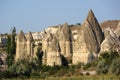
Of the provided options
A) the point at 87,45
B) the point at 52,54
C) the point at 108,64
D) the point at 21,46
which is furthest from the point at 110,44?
the point at 21,46

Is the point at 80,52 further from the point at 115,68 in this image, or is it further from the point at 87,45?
the point at 115,68

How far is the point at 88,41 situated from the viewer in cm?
6128

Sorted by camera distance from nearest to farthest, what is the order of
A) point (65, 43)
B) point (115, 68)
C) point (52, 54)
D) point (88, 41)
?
point (115, 68) → point (88, 41) → point (52, 54) → point (65, 43)

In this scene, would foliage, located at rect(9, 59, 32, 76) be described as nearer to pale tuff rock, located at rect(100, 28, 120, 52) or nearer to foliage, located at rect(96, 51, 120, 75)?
foliage, located at rect(96, 51, 120, 75)

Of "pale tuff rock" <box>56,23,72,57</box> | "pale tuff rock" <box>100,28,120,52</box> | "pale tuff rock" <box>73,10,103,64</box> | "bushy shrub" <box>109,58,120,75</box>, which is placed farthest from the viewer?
"pale tuff rock" <box>56,23,72,57</box>

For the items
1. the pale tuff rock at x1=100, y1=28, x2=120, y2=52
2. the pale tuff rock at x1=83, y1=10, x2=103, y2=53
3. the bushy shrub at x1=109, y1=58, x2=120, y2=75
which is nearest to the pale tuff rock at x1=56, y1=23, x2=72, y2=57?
the pale tuff rock at x1=83, y1=10, x2=103, y2=53

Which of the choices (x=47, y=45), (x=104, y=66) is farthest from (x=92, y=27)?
(x=104, y=66)

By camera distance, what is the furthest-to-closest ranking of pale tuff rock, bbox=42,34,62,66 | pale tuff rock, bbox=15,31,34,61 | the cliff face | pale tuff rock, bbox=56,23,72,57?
pale tuff rock, bbox=15,31,34,61
pale tuff rock, bbox=56,23,72,57
pale tuff rock, bbox=42,34,62,66
the cliff face

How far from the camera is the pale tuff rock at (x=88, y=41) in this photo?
60.5 m

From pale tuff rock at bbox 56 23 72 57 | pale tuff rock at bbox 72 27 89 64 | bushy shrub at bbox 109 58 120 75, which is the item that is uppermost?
pale tuff rock at bbox 56 23 72 57

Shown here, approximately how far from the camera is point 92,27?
62375mm

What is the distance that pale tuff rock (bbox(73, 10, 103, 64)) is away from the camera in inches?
2380

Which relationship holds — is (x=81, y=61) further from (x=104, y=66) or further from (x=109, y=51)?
(x=104, y=66)

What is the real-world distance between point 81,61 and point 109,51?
3.33 m
